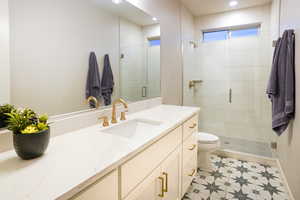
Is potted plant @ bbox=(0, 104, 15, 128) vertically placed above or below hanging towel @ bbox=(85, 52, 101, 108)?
below

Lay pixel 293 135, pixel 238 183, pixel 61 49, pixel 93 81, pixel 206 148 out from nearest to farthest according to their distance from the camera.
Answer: pixel 61 49 → pixel 93 81 → pixel 293 135 → pixel 238 183 → pixel 206 148

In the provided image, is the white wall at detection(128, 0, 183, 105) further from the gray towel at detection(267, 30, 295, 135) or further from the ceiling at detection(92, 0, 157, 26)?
the gray towel at detection(267, 30, 295, 135)

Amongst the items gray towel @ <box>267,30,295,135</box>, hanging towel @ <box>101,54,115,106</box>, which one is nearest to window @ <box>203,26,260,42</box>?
gray towel @ <box>267,30,295,135</box>

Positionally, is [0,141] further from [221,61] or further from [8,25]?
[221,61]

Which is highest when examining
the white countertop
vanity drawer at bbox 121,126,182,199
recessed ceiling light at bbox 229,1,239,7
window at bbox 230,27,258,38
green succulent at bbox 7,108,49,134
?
recessed ceiling light at bbox 229,1,239,7

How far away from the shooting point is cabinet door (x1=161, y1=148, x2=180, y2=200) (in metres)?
1.25

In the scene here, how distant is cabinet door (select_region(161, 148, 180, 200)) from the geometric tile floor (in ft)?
1.56

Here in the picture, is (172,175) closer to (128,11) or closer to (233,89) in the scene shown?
(128,11)

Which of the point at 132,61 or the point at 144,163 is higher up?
the point at 132,61

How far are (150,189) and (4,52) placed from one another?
107 centimetres

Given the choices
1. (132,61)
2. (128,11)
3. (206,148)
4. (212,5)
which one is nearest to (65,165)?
(132,61)

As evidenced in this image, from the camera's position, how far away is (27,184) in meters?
0.60

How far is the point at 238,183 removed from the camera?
2.03 metres

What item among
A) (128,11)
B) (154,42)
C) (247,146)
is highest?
(128,11)
